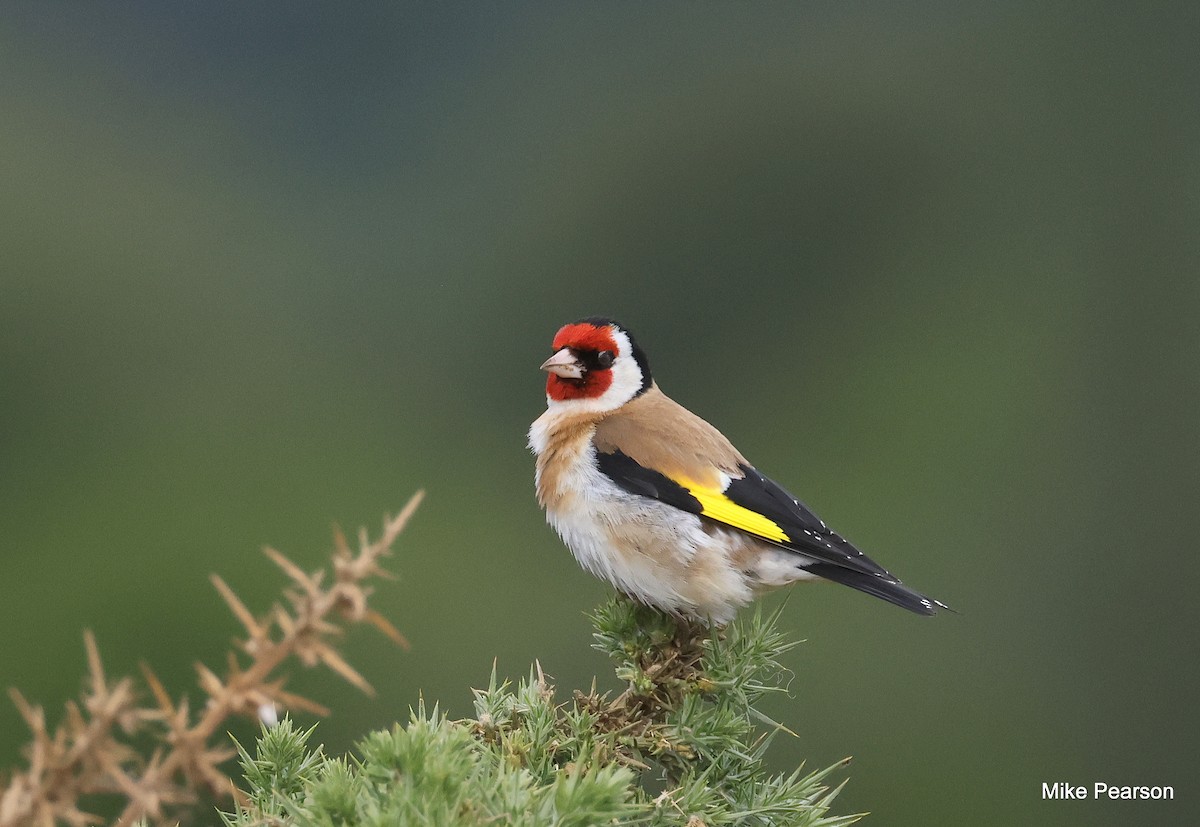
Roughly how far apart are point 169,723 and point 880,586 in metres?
2.05

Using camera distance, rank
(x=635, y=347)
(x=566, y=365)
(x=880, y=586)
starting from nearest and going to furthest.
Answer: (x=880, y=586) < (x=566, y=365) < (x=635, y=347)

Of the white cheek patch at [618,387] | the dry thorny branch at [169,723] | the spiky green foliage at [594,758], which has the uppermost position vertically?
the white cheek patch at [618,387]

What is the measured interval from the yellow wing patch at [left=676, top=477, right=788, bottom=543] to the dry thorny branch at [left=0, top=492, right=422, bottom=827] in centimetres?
197

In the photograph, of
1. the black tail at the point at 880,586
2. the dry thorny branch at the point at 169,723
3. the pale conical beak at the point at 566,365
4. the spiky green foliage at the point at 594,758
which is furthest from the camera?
the pale conical beak at the point at 566,365

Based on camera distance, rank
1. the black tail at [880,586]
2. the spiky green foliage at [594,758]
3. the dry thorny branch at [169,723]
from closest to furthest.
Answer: the dry thorny branch at [169,723], the spiky green foliage at [594,758], the black tail at [880,586]

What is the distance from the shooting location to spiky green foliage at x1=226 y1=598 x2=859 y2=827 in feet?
4.15

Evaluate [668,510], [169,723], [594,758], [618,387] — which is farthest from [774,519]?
[169,723]

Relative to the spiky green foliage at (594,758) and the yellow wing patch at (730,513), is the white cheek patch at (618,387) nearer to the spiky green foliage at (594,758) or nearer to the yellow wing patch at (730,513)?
the yellow wing patch at (730,513)

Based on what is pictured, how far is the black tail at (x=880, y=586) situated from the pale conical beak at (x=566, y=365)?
0.73 metres

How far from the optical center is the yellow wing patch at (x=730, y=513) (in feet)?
8.99

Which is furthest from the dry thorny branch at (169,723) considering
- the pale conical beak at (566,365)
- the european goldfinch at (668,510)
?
the pale conical beak at (566,365)

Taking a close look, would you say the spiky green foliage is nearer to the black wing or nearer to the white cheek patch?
the black wing

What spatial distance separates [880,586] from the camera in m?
2.70

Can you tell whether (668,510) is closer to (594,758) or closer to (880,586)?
(880,586)
